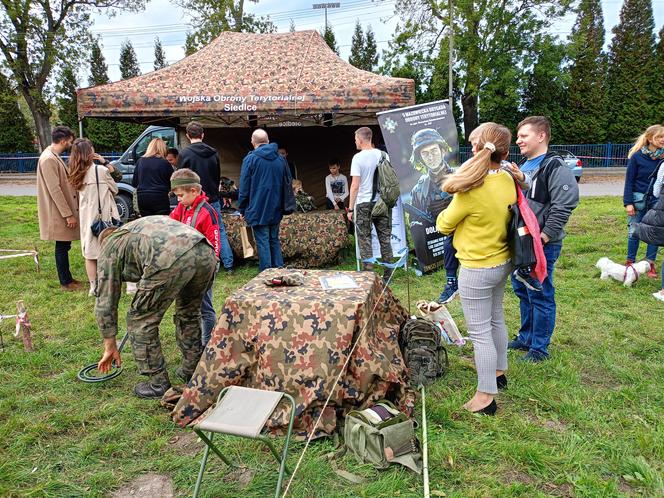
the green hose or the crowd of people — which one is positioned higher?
the crowd of people

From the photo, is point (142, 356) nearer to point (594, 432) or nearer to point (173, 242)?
point (173, 242)

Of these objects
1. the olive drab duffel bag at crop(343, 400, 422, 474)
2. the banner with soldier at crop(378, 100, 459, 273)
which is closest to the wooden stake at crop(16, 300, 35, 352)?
the olive drab duffel bag at crop(343, 400, 422, 474)

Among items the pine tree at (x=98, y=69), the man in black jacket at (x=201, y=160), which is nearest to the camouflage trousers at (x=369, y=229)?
the man in black jacket at (x=201, y=160)

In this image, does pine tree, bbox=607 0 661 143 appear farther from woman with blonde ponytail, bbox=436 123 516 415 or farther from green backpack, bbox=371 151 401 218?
woman with blonde ponytail, bbox=436 123 516 415

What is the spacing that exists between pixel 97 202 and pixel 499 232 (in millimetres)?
4285

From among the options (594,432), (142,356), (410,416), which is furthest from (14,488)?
(594,432)

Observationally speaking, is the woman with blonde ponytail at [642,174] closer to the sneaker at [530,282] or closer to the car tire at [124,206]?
the sneaker at [530,282]

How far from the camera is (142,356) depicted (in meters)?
3.18

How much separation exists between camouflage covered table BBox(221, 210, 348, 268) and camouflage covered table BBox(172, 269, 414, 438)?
3731 mm

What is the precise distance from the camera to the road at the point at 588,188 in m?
14.9

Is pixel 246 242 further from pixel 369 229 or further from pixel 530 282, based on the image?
pixel 530 282

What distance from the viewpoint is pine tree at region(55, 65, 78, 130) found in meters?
24.7

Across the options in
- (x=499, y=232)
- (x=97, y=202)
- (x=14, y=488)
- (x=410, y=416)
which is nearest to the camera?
(x=14, y=488)

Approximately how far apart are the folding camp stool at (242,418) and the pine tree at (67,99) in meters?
26.8
